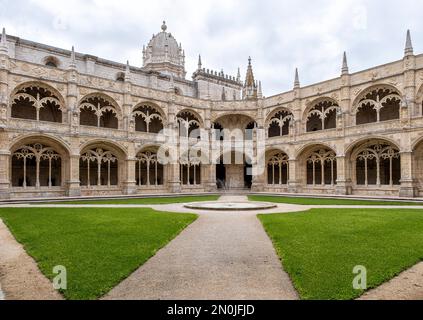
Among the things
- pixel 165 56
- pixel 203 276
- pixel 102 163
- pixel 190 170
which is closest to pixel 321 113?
pixel 190 170

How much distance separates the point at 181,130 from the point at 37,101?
43.4ft

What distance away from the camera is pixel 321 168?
29.1 metres

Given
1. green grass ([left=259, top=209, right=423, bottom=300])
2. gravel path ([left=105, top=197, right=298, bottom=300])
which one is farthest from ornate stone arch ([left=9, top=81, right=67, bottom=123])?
green grass ([left=259, top=209, right=423, bottom=300])

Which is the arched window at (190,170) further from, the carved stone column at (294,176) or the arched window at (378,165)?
the arched window at (378,165)

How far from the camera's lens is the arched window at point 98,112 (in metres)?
26.1

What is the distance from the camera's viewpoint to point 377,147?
24953mm

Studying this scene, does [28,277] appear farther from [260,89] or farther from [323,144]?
[260,89]

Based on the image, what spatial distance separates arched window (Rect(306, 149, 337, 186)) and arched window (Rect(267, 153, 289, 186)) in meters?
2.27

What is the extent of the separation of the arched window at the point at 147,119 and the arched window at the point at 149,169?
2536mm

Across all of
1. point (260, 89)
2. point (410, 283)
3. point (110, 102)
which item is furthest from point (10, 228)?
point (260, 89)

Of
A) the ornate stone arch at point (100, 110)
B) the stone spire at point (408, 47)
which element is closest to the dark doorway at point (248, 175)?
the ornate stone arch at point (100, 110)

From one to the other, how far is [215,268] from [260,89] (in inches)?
1161

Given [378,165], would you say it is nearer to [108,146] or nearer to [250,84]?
[108,146]
